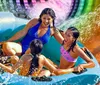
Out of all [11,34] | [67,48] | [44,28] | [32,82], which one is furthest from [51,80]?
[11,34]

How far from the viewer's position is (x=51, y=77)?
4504 mm

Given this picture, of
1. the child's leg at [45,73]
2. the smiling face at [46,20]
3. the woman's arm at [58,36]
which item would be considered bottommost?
the child's leg at [45,73]

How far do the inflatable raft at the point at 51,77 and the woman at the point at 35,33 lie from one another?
0.18m

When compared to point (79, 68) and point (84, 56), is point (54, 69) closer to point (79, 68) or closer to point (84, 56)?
point (79, 68)

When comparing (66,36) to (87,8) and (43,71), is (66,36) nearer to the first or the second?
(43,71)

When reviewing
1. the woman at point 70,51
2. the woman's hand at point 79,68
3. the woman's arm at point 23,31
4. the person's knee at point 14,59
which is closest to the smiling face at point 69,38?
the woman at point 70,51

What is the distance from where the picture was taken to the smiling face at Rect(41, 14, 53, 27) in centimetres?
524

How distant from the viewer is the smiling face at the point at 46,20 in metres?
5.24

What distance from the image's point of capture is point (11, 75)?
175 inches

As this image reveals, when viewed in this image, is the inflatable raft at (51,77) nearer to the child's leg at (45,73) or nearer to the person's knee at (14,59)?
the child's leg at (45,73)

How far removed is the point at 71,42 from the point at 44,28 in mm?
499

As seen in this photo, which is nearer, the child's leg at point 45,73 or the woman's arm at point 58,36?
the child's leg at point 45,73

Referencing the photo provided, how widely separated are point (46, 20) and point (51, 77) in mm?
1020

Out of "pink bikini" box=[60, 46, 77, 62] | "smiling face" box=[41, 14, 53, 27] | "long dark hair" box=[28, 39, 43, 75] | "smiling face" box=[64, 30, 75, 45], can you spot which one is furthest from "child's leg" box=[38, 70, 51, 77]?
"smiling face" box=[41, 14, 53, 27]
